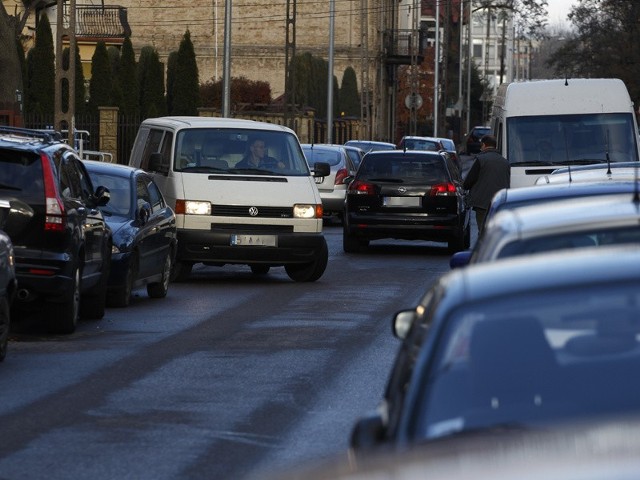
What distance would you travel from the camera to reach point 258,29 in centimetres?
7512

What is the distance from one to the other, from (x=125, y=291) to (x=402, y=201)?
957 cm

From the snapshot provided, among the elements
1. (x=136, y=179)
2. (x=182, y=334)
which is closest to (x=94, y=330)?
(x=182, y=334)

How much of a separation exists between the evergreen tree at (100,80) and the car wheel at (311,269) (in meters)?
33.0

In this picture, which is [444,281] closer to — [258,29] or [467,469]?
[467,469]

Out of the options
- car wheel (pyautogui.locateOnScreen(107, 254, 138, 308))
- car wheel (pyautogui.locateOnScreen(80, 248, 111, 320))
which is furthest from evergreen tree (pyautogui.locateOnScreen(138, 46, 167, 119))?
car wheel (pyautogui.locateOnScreen(80, 248, 111, 320))

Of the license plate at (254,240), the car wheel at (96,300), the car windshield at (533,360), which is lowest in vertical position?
the car wheel at (96,300)

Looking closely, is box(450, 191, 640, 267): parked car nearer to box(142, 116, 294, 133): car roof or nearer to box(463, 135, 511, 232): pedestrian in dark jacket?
box(142, 116, 294, 133): car roof

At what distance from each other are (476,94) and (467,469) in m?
133

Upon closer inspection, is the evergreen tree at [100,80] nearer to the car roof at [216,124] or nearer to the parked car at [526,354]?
the car roof at [216,124]

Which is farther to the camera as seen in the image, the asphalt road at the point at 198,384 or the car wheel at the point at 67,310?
the car wheel at the point at 67,310

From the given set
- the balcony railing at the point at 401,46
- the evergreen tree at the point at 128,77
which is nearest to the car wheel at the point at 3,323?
the evergreen tree at the point at 128,77

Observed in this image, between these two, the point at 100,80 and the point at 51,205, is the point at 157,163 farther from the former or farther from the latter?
the point at 100,80

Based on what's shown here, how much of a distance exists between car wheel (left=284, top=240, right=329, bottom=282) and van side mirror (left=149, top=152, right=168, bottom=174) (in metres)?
1.93

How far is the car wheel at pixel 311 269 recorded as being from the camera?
2027 cm
